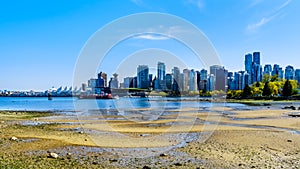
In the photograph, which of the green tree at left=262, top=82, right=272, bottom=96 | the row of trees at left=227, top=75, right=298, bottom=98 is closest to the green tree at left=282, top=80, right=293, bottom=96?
the row of trees at left=227, top=75, right=298, bottom=98

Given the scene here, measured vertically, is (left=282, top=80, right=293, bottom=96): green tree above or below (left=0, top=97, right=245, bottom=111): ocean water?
above

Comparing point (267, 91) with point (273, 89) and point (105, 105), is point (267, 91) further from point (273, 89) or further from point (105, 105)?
point (105, 105)

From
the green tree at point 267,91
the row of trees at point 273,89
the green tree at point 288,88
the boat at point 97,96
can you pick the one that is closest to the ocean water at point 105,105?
the green tree at point 267,91

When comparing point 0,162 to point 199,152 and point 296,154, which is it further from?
point 296,154

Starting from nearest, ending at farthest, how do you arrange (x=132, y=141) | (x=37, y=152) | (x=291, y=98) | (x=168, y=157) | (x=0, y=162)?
(x=0, y=162) < (x=168, y=157) < (x=37, y=152) < (x=132, y=141) < (x=291, y=98)

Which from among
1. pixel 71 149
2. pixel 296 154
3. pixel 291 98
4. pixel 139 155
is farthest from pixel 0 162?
pixel 291 98

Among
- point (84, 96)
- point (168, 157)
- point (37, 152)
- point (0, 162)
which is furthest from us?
point (84, 96)

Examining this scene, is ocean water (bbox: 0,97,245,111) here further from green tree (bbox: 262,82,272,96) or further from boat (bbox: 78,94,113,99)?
boat (bbox: 78,94,113,99)

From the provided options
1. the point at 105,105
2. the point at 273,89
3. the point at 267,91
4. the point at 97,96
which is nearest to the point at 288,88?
the point at 273,89

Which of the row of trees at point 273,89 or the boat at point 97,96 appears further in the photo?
the boat at point 97,96

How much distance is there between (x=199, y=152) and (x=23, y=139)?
456 inches

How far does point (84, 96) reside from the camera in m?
143

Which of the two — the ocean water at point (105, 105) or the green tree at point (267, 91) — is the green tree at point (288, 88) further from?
the ocean water at point (105, 105)

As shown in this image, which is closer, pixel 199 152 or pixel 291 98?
pixel 199 152
